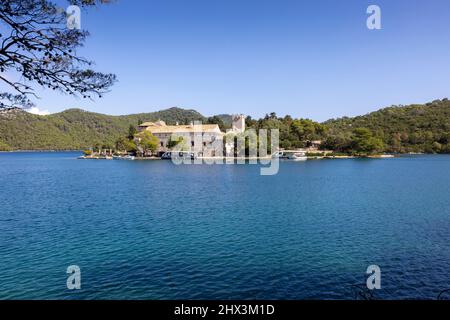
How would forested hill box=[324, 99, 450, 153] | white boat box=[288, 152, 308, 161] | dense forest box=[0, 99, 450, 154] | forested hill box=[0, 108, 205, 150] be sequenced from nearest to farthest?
white boat box=[288, 152, 308, 161], dense forest box=[0, 99, 450, 154], forested hill box=[324, 99, 450, 153], forested hill box=[0, 108, 205, 150]

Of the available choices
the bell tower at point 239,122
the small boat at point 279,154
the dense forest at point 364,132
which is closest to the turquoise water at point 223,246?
the small boat at point 279,154

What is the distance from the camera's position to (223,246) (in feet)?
46.9

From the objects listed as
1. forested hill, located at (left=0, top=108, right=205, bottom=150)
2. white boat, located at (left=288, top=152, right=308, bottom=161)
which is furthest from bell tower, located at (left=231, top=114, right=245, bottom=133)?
forested hill, located at (left=0, top=108, right=205, bottom=150)

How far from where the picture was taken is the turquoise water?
408 inches

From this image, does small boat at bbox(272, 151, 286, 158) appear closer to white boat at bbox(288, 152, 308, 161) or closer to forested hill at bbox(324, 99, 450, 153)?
white boat at bbox(288, 152, 308, 161)

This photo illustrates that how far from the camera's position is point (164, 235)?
16.2 metres

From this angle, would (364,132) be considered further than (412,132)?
No

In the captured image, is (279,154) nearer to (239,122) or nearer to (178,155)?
(239,122)

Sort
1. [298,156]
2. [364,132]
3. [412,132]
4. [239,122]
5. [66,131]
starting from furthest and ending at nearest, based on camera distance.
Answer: [66,131], [412,132], [239,122], [364,132], [298,156]

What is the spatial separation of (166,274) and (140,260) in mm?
1829

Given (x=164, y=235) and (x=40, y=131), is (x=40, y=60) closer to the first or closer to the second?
→ (x=164, y=235)

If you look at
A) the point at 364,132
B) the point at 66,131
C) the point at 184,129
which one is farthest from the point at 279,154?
the point at 66,131

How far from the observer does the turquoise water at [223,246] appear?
1038cm
